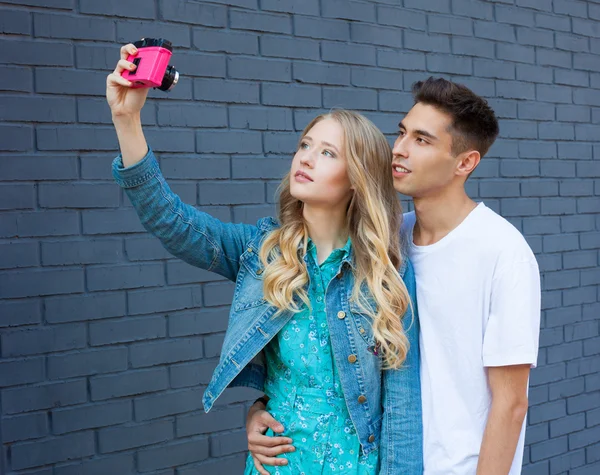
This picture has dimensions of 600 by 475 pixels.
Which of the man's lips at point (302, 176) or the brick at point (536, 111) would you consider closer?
the man's lips at point (302, 176)

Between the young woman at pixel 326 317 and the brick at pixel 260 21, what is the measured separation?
131cm

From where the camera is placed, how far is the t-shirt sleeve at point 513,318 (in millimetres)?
2291

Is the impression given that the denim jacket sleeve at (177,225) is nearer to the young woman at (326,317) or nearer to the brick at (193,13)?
the young woman at (326,317)

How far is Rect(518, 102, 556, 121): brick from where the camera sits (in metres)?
4.93

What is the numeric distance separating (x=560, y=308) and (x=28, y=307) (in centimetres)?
358

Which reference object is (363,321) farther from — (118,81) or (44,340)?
(44,340)

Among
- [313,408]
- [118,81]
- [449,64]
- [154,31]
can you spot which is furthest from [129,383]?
[449,64]

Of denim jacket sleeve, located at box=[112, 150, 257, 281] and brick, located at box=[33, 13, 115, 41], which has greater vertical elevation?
brick, located at box=[33, 13, 115, 41]

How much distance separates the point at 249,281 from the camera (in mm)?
2516

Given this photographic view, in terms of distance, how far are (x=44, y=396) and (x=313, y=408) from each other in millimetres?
1388

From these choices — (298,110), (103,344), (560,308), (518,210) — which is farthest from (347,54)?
(560,308)

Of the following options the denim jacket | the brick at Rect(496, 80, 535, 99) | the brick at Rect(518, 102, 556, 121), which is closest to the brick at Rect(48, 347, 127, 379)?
the denim jacket

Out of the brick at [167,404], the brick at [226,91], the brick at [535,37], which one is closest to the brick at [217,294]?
the brick at [167,404]

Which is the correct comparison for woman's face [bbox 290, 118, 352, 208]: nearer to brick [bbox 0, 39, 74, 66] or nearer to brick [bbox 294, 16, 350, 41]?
brick [bbox 0, 39, 74, 66]
